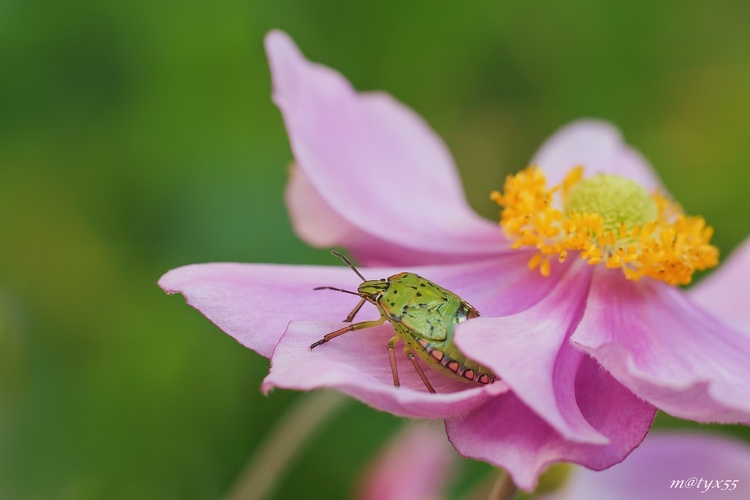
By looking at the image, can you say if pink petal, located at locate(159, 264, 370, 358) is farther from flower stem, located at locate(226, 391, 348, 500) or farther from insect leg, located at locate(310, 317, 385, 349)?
flower stem, located at locate(226, 391, 348, 500)

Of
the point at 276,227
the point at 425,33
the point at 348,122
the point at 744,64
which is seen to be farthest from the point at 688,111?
the point at 348,122

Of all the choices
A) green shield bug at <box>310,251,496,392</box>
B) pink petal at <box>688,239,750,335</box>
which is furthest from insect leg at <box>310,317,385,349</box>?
pink petal at <box>688,239,750,335</box>

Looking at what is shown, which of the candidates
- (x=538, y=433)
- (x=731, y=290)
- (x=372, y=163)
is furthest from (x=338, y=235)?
(x=731, y=290)

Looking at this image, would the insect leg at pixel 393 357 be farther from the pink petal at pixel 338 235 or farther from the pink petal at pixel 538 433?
the pink petal at pixel 338 235

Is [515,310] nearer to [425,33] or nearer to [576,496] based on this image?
[576,496]

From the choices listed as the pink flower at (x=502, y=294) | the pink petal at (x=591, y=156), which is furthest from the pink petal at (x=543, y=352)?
the pink petal at (x=591, y=156)

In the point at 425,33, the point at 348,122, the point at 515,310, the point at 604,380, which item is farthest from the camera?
the point at 425,33
